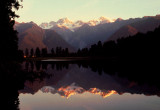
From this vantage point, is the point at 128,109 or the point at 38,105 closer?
the point at 128,109

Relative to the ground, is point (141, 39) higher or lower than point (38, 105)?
higher

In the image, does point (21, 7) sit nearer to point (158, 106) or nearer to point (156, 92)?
point (156, 92)

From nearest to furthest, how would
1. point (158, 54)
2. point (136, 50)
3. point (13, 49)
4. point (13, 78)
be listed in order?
point (13, 78), point (13, 49), point (158, 54), point (136, 50)

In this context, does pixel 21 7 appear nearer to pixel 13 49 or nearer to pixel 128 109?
pixel 13 49

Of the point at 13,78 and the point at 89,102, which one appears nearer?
the point at 89,102

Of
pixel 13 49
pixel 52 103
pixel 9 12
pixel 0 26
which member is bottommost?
pixel 52 103

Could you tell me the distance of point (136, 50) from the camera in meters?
139

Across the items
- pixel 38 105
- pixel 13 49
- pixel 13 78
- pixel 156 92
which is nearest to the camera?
pixel 38 105

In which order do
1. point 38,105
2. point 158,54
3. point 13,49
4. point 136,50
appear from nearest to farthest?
point 38,105 → point 13,49 → point 158,54 → point 136,50

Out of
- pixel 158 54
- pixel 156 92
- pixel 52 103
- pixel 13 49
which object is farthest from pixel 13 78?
pixel 158 54

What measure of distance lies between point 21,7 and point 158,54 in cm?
8662

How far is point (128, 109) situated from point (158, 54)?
10024 cm

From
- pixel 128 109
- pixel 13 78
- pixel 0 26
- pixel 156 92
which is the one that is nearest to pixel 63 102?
pixel 128 109

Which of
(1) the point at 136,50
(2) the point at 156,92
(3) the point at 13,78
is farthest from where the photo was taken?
(1) the point at 136,50
